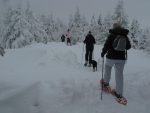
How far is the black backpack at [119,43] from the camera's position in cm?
866

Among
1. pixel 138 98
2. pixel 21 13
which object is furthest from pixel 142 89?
pixel 21 13

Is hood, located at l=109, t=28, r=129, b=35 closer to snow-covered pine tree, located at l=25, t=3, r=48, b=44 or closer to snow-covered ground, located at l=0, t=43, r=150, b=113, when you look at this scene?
snow-covered ground, located at l=0, t=43, r=150, b=113

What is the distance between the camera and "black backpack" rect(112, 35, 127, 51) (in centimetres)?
866

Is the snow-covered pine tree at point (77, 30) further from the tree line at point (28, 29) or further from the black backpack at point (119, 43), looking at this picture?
the black backpack at point (119, 43)

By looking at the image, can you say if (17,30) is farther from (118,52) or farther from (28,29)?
(118,52)

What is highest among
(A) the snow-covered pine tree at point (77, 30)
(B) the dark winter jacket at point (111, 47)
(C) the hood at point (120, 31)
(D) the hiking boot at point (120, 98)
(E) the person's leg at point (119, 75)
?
(C) the hood at point (120, 31)

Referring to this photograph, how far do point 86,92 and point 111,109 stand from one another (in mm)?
1112

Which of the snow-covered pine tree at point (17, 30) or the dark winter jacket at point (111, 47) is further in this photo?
the snow-covered pine tree at point (17, 30)

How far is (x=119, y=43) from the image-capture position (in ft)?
28.3

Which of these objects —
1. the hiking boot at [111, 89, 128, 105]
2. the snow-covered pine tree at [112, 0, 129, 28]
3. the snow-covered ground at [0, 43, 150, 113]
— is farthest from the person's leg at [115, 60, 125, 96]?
the snow-covered pine tree at [112, 0, 129, 28]

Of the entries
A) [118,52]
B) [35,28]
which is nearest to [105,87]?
[118,52]

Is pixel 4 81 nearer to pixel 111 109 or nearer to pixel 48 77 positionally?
pixel 48 77

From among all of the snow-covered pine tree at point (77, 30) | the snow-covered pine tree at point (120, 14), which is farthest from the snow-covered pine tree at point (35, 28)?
the snow-covered pine tree at point (77, 30)

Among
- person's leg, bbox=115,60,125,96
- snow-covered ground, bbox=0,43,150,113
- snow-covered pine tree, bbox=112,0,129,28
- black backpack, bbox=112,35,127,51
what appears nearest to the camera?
snow-covered ground, bbox=0,43,150,113
